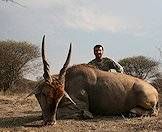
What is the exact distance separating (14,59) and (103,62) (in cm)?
2012

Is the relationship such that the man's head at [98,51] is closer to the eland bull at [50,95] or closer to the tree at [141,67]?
the eland bull at [50,95]

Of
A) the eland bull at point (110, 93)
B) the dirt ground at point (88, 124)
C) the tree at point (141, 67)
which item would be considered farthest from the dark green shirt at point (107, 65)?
the tree at point (141, 67)

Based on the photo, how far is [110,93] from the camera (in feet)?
34.7

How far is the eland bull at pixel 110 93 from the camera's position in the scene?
34.2ft

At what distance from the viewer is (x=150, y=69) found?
3691 centimetres

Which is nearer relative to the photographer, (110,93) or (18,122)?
(18,122)

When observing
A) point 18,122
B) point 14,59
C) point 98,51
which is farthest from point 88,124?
point 14,59

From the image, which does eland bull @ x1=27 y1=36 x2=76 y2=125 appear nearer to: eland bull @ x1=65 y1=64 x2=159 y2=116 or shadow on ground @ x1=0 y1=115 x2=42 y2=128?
shadow on ground @ x1=0 y1=115 x2=42 y2=128

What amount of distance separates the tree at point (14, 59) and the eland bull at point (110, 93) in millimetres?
20505

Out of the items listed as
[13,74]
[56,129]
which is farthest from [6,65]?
[56,129]

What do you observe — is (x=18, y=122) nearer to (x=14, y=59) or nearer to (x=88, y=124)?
(x=88, y=124)

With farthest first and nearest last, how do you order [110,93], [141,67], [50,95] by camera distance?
[141,67], [110,93], [50,95]

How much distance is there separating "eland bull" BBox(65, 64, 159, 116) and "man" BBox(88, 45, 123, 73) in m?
1.18

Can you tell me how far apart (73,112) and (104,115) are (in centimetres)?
105
